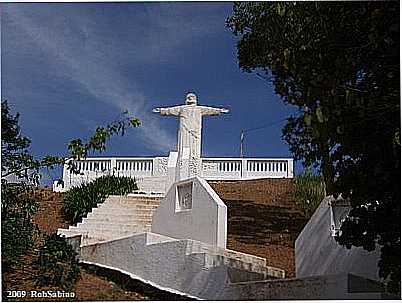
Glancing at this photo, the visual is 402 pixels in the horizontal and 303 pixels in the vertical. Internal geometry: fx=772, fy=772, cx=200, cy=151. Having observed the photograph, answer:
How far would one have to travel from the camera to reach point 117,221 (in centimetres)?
779

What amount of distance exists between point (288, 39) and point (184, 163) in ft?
5.59

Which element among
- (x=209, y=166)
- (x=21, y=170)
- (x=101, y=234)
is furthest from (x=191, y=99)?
(x=21, y=170)

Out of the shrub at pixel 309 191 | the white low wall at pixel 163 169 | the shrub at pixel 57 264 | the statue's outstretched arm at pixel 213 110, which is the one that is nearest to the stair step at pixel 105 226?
the shrub at pixel 57 264

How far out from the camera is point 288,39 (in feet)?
23.5

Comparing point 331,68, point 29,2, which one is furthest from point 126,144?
point 331,68

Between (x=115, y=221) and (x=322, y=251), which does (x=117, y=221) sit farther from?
(x=322, y=251)

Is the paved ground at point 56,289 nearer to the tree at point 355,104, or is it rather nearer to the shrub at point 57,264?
the shrub at point 57,264

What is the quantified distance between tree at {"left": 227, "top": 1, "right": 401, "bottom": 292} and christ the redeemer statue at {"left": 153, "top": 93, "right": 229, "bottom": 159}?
3.14 feet

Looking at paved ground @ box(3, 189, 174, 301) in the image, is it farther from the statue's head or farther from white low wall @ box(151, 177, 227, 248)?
the statue's head

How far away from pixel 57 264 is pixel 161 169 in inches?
55.0

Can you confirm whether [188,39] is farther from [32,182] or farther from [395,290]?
[395,290]

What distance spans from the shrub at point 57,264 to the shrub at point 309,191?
2.34 metres

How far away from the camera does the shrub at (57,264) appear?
7.01 meters

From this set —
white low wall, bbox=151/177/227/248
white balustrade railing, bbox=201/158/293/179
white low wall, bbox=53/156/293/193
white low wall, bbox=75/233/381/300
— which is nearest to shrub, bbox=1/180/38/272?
white low wall, bbox=53/156/293/193
